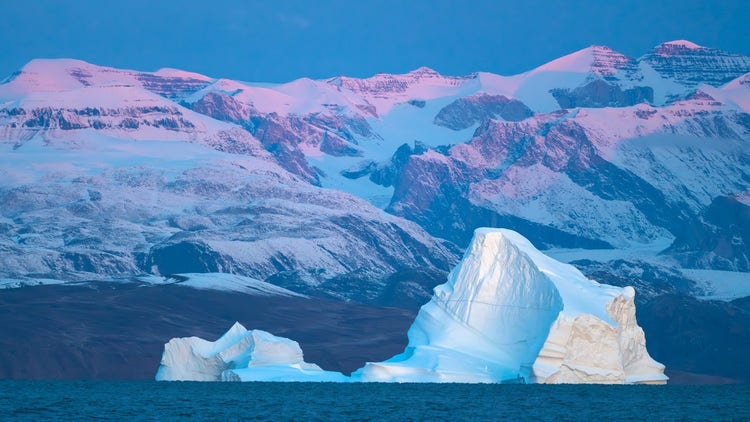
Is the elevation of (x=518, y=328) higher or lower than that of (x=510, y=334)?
higher

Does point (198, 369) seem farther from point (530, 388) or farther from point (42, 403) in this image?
point (530, 388)

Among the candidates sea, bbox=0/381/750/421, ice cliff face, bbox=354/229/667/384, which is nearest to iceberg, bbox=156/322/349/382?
sea, bbox=0/381/750/421

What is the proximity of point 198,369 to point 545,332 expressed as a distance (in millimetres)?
36966

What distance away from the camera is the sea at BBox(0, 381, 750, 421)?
400 feet

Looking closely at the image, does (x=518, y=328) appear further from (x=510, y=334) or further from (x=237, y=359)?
(x=237, y=359)

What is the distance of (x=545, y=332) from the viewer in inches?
5354

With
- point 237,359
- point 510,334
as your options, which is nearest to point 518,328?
point 510,334

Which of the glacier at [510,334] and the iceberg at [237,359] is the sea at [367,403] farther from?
the glacier at [510,334]

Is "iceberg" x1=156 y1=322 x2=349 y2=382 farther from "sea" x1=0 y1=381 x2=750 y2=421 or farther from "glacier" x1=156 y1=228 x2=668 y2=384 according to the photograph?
"sea" x1=0 y1=381 x2=750 y2=421

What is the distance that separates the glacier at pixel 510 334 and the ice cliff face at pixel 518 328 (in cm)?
9

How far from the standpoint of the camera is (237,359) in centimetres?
15162

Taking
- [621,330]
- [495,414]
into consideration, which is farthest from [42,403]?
[621,330]

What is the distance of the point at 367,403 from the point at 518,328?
49.1ft

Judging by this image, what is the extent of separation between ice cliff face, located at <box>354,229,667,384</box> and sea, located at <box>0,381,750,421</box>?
2.85 m
